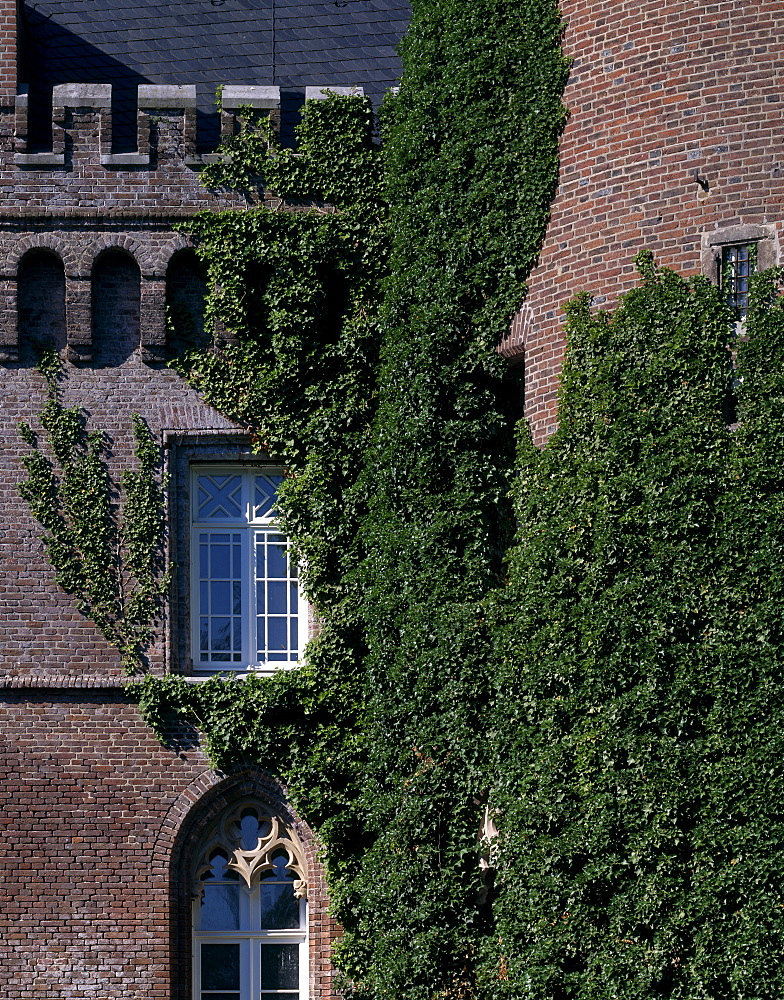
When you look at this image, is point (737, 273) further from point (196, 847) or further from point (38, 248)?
point (196, 847)

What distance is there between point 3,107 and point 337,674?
674 cm

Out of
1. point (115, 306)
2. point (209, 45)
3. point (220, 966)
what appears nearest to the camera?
point (220, 966)

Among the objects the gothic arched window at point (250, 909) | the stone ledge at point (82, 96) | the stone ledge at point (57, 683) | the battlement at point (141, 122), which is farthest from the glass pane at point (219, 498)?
the stone ledge at point (82, 96)

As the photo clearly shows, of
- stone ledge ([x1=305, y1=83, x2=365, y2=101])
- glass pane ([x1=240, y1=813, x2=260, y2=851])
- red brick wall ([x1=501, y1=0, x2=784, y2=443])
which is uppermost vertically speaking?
stone ledge ([x1=305, y1=83, x2=365, y2=101])

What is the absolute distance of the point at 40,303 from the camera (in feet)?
54.7

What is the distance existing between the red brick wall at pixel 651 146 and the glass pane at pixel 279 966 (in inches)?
229

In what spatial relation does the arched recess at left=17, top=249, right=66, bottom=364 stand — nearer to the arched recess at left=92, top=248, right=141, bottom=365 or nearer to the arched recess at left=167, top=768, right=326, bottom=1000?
the arched recess at left=92, top=248, right=141, bottom=365

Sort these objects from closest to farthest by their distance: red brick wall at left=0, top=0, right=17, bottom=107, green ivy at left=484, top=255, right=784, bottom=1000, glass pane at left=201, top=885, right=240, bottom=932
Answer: green ivy at left=484, top=255, right=784, bottom=1000, glass pane at left=201, top=885, right=240, bottom=932, red brick wall at left=0, top=0, right=17, bottom=107

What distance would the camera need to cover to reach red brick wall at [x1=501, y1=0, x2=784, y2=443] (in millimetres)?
13172

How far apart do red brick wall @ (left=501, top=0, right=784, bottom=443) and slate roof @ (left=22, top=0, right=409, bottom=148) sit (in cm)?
431

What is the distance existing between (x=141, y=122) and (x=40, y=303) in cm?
213

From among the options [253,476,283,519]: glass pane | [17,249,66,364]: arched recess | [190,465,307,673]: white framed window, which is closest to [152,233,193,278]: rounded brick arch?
[17,249,66,364]: arched recess

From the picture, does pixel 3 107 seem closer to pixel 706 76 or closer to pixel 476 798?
pixel 706 76

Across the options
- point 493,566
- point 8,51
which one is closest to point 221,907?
point 493,566
